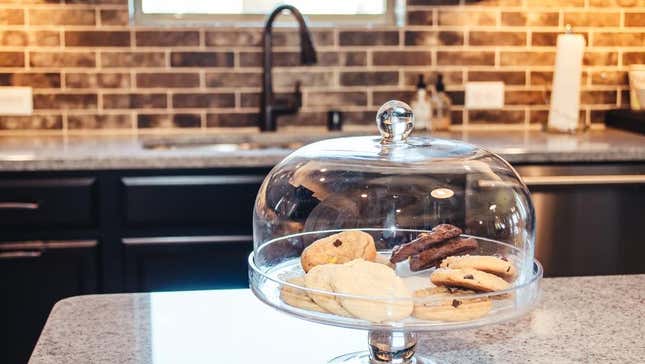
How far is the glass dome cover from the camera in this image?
3.89 feet

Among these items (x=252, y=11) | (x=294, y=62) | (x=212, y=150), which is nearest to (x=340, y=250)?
(x=212, y=150)

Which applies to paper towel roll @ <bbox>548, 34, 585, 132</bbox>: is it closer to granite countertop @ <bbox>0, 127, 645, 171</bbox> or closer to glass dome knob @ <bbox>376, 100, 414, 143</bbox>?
granite countertop @ <bbox>0, 127, 645, 171</bbox>

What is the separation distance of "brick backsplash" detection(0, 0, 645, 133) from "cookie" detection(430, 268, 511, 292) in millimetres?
2413

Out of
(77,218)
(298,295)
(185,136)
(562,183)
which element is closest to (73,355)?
(298,295)

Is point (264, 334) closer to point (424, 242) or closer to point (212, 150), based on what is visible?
point (424, 242)

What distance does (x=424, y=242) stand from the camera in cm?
109

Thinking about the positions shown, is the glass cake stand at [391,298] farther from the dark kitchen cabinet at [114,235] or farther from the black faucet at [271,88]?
the black faucet at [271,88]

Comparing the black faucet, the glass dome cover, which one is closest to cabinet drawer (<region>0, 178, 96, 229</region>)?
the black faucet

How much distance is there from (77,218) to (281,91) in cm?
100

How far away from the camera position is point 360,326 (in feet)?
3.14

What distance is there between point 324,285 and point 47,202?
5.96 feet

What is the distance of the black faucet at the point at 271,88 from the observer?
10.3ft

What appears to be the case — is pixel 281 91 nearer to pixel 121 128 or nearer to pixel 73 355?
pixel 121 128

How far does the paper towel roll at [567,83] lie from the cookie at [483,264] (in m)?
2.31
